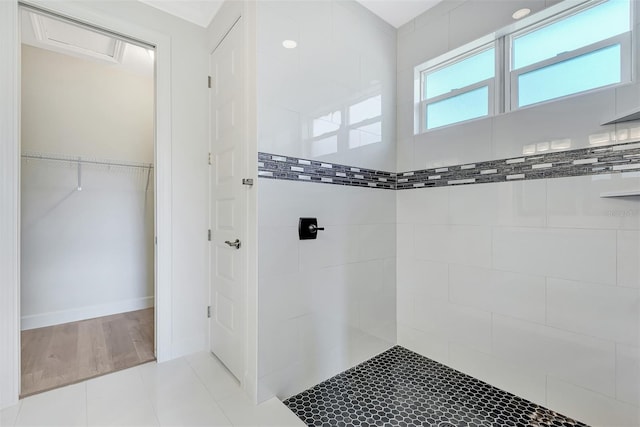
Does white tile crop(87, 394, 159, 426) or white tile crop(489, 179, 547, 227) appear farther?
white tile crop(489, 179, 547, 227)

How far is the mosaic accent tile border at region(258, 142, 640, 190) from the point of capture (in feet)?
4.75

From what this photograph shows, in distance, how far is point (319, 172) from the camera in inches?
75.2

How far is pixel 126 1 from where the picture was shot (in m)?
2.00

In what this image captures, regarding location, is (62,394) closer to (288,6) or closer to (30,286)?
(30,286)

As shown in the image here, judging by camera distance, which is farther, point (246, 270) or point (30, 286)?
point (30, 286)

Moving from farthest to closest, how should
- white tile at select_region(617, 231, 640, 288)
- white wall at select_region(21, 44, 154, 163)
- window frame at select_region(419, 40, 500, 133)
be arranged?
white wall at select_region(21, 44, 154, 163) < window frame at select_region(419, 40, 500, 133) < white tile at select_region(617, 231, 640, 288)

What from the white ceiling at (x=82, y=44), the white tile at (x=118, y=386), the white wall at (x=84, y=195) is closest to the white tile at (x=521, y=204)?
the white tile at (x=118, y=386)

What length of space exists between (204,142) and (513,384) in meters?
2.76

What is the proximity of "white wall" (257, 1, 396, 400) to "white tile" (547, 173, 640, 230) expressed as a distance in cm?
108

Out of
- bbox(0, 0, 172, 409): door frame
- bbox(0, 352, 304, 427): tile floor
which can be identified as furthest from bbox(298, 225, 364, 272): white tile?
bbox(0, 0, 172, 409): door frame

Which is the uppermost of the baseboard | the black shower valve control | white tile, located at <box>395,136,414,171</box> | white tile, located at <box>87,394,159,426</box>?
white tile, located at <box>395,136,414,171</box>

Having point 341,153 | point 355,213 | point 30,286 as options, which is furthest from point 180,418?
point 30,286

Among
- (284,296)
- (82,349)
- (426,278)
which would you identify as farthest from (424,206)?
(82,349)

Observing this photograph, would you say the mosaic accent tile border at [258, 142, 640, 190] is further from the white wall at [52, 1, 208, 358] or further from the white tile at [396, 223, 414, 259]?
the white wall at [52, 1, 208, 358]
